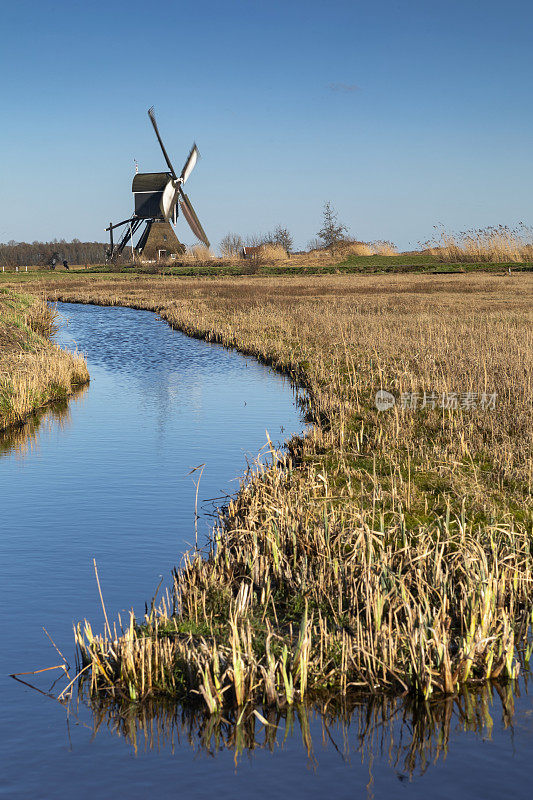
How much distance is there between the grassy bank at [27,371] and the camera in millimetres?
17312

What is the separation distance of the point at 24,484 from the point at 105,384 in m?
10.2

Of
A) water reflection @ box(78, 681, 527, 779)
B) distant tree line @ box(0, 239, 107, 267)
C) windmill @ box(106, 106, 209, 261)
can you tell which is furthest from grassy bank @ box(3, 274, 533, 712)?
distant tree line @ box(0, 239, 107, 267)

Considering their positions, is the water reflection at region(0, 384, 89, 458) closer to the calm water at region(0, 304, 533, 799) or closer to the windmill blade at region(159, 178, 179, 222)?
the calm water at region(0, 304, 533, 799)

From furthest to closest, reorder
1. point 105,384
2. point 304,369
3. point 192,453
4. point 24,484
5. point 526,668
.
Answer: point 105,384
point 304,369
point 192,453
point 24,484
point 526,668

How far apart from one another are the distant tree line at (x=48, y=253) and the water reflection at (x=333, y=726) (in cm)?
10227

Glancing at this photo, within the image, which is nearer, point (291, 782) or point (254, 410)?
point (291, 782)

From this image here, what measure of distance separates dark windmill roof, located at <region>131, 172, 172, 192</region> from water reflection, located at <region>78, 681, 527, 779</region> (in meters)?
86.3

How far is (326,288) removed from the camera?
48344mm

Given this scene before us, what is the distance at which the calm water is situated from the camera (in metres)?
5.07

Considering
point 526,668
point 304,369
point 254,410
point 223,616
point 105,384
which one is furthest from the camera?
point 105,384

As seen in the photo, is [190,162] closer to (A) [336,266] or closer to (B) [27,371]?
(A) [336,266]

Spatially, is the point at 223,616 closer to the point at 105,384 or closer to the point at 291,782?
the point at 291,782

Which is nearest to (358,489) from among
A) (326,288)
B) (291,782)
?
(291,782)

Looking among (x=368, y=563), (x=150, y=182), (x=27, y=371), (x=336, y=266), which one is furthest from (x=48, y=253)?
(x=368, y=563)
